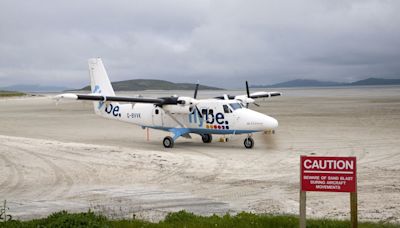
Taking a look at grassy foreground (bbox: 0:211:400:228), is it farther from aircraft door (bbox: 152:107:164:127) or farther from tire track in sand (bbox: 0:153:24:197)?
aircraft door (bbox: 152:107:164:127)

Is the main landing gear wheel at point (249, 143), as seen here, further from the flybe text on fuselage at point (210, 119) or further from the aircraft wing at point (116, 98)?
the aircraft wing at point (116, 98)

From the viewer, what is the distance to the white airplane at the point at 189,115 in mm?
22844

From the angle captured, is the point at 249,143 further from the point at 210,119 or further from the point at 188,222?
the point at 188,222

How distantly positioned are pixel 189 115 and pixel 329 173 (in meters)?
17.0

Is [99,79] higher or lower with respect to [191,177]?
higher

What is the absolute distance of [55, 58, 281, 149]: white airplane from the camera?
74.9 feet

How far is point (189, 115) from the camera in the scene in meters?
24.5

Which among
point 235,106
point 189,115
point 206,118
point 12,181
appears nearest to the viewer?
point 12,181

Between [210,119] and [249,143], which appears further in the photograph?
[210,119]

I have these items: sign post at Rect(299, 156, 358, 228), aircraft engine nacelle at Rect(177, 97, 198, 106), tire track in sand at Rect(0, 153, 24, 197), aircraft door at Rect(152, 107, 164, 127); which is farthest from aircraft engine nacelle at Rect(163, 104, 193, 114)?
sign post at Rect(299, 156, 358, 228)

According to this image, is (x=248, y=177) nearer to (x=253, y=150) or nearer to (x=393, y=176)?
(x=393, y=176)

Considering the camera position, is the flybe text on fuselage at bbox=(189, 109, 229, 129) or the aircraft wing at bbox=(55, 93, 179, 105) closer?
the aircraft wing at bbox=(55, 93, 179, 105)

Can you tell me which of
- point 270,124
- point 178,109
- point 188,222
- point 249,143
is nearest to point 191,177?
point 188,222

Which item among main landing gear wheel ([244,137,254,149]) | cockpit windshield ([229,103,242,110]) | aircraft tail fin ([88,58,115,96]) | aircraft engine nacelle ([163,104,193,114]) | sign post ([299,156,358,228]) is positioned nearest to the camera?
sign post ([299,156,358,228])
